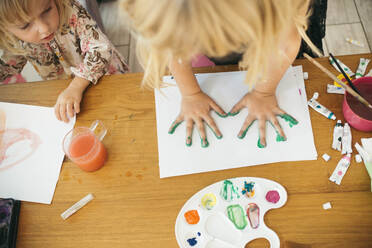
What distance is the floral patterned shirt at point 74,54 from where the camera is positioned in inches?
28.1

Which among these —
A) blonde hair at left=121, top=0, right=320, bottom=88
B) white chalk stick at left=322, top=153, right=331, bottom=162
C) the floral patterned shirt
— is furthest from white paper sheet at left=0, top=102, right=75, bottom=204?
white chalk stick at left=322, top=153, right=331, bottom=162

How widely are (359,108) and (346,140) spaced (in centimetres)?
8

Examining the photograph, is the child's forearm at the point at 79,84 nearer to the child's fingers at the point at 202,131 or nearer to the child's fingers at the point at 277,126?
the child's fingers at the point at 202,131

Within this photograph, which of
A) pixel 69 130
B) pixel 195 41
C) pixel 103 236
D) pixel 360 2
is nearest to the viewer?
pixel 195 41

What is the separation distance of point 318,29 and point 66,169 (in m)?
0.74

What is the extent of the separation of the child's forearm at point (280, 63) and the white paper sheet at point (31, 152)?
1.54 feet

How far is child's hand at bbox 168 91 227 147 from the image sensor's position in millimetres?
603

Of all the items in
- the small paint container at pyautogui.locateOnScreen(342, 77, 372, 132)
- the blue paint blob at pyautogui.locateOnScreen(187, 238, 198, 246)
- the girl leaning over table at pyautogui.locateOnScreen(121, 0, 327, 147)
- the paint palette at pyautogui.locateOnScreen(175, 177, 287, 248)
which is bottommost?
the blue paint blob at pyautogui.locateOnScreen(187, 238, 198, 246)

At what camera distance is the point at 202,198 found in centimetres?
54

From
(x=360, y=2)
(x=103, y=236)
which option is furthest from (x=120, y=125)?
(x=360, y=2)

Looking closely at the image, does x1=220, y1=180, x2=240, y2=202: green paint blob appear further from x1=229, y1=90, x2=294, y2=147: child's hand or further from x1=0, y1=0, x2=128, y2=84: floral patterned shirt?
x1=0, y1=0, x2=128, y2=84: floral patterned shirt

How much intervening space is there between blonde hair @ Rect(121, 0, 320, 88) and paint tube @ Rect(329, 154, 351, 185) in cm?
30

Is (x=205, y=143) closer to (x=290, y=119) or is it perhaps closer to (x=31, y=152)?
(x=290, y=119)

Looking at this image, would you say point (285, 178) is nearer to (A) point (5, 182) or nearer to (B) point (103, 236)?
(B) point (103, 236)
